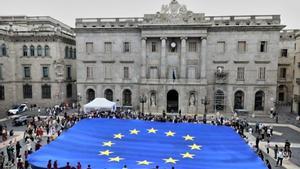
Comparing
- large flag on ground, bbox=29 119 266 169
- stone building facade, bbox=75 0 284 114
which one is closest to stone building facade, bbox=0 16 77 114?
stone building facade, bbox=75 0 284 114

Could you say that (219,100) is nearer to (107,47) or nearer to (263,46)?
(263,46)

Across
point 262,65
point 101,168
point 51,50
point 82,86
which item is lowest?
point 101,168

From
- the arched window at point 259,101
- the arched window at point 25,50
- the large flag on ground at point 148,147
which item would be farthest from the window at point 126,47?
the arched window at point 259,101

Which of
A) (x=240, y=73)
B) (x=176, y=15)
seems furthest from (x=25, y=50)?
(x=240, y=73)

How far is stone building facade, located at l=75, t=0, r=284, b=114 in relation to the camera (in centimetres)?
4478

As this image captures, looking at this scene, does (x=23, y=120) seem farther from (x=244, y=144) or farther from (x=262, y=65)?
(x=262, y=65)

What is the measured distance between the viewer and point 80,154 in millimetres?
21891

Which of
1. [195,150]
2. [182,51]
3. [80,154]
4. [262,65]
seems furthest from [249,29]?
[80,154]

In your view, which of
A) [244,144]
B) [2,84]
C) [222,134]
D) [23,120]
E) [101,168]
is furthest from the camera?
[2,84]

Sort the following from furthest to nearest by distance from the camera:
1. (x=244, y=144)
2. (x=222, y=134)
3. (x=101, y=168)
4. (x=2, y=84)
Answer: (x=2, y=84)
(x=222, y=134)
(x=244, y=144)
(x=101, y=168)

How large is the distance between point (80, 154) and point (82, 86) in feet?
93.1

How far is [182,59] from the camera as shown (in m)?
45.8

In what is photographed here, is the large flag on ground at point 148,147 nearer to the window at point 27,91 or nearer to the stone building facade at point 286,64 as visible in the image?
the window at point 27,91

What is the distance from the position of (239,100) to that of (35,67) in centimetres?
3733
